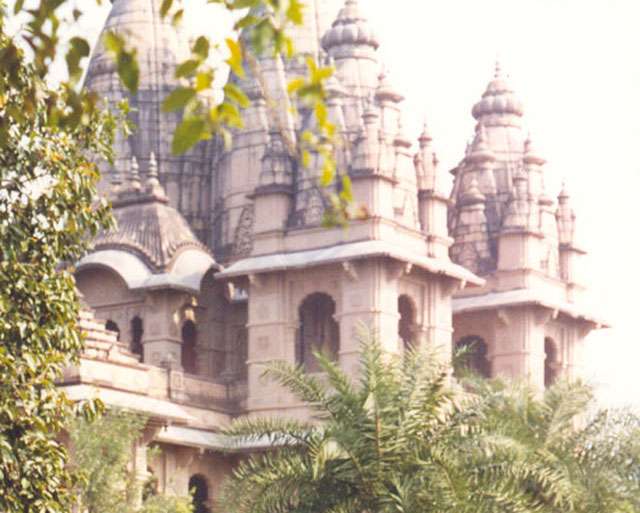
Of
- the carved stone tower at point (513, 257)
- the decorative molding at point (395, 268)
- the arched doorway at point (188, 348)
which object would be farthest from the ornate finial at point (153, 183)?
the carved stone tower at point (513, 257)

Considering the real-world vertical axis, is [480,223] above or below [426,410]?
above

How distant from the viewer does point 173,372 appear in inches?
1356

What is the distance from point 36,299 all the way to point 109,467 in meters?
10.6

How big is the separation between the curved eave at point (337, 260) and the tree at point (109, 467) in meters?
8.68

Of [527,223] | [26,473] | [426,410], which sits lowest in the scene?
[26,473]

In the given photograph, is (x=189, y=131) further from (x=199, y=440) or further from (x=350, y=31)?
(x=350, y=31)

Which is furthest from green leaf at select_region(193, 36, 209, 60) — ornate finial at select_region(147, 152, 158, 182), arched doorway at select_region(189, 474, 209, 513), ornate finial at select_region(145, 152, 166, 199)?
ornate finial at select_region(147, 152, 158, 182)

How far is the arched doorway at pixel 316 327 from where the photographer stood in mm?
36656

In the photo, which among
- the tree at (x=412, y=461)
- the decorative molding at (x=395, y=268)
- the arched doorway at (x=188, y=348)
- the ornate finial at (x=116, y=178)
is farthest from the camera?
the ornate finial at (x=116, y=178)

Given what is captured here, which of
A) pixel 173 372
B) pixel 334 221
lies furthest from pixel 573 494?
pixel 173 372

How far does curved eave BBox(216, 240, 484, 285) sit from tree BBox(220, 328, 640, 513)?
43.4 feet

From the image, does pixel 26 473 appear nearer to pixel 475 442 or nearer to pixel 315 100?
pixel 475 442

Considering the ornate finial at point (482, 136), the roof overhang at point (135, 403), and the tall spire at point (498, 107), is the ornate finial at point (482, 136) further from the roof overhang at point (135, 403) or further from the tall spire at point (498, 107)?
the roof overhang at point (135, 403)

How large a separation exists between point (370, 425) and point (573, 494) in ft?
9.57
